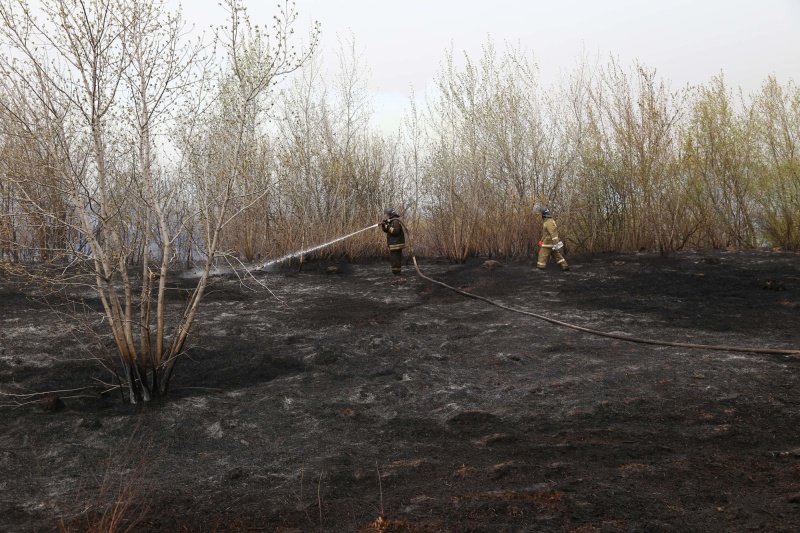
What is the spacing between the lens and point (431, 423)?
5668mm

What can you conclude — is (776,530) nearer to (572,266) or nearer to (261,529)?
(261,529)

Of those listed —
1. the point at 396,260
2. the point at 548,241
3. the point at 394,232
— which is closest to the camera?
the point at 548,241

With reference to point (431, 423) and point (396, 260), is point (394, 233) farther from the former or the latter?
point (431, 423)

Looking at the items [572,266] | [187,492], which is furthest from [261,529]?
[572,266]

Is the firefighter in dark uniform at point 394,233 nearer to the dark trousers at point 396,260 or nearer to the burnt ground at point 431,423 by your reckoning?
the dark trousers at point 396,260

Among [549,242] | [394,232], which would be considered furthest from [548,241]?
[394,232]

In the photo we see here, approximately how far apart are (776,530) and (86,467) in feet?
15.1

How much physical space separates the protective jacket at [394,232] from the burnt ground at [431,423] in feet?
7.69

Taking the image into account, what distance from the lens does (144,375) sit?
636 cm

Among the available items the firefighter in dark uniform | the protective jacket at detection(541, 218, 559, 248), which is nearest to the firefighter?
the protective jacket at detection(541, 218, 559, 248)

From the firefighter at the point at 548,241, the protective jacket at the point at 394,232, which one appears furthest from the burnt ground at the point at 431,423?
the protective jacket at the point at 394,232

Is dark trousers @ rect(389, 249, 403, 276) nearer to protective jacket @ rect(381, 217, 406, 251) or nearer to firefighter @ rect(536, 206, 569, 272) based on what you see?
protective jacket @ rect(381, 217, 406, 251)

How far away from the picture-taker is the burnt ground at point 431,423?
13.4 ft

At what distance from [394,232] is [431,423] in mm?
6758
